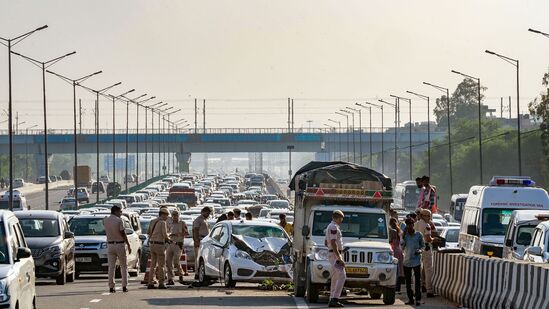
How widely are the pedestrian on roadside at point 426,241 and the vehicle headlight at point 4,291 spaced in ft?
40.6

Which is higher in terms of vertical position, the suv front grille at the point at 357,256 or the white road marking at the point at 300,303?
the suv front grille at the point at 357,256

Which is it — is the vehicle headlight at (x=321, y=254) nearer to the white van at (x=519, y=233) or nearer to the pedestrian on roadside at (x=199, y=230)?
the white van at (x=519, y=233)

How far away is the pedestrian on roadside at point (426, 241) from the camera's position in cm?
3033

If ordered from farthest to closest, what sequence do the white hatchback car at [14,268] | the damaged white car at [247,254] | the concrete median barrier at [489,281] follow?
1. the damaged white car at [247,254]
2. the concrete median barrier at [489,281]
3. the white hatchback car at [14,268]

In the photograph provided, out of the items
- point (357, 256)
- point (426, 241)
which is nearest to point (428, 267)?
point (426, 241)

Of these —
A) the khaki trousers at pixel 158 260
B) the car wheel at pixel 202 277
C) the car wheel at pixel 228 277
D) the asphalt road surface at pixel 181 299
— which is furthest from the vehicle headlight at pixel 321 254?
the car wheel at pixel 202 277

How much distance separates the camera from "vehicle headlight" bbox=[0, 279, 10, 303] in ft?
62.7

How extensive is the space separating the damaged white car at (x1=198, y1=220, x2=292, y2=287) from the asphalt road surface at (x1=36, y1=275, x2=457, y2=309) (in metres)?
0.39

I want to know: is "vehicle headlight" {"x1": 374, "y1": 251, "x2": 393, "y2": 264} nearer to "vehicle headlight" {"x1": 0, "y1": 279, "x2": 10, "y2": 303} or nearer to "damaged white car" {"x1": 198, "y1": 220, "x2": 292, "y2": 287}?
"damaged white car" {"x1": 198, "y1": 220, "x2": 292, "y2": 287}

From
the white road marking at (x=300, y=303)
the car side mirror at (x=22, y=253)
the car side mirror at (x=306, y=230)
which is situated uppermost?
the car side mirror at (x=22, y=253)

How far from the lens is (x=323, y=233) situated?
30031 millimetres

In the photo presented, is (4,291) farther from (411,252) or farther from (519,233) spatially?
(519,233)

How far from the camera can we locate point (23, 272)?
821 inches

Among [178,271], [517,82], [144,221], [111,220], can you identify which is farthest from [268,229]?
[517,82]
